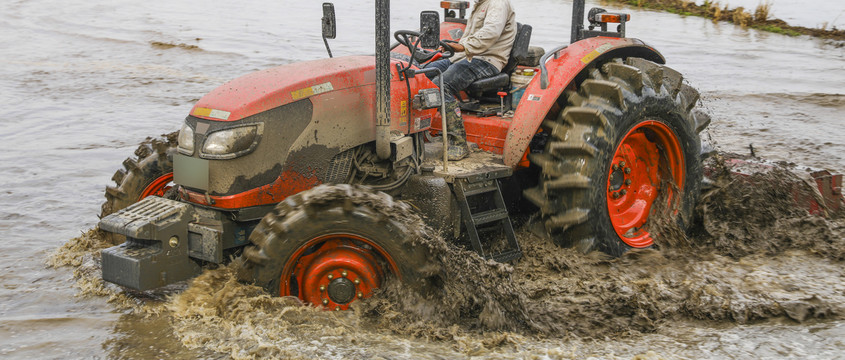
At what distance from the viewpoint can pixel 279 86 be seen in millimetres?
4117

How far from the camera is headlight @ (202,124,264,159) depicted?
13.0 ft

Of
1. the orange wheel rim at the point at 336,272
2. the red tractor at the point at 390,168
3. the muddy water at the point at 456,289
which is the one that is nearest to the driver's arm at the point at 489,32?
the red tractor at the point at 390,168

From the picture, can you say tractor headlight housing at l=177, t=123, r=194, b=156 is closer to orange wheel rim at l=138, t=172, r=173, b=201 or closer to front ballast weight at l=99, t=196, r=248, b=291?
front ballast weight at l=99, t=196, r=248, b=291

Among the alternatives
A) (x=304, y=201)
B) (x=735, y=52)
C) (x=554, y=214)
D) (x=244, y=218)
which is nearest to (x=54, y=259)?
(x=244, y=218)

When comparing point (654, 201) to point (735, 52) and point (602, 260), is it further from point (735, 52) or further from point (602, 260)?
point (735, 52)

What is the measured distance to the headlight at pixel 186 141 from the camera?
409 centimetres

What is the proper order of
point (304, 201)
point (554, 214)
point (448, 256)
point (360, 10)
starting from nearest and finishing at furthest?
point (304, 201)
point (448, 256)
point (554, 214)
point (360, 10)

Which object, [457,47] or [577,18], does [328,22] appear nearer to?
[457,47]

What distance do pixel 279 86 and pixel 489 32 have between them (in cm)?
177

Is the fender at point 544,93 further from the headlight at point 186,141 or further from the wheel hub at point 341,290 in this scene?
the headlight at point 186,141

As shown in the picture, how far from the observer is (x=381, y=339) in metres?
3.83

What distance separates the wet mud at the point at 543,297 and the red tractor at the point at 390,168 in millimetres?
130

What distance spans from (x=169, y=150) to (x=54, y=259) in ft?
3.98

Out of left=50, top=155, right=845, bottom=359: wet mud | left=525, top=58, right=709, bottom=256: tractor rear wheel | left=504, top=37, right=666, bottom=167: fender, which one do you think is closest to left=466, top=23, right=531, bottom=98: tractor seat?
left=504, top=37, right=666, bottom=167: fender
